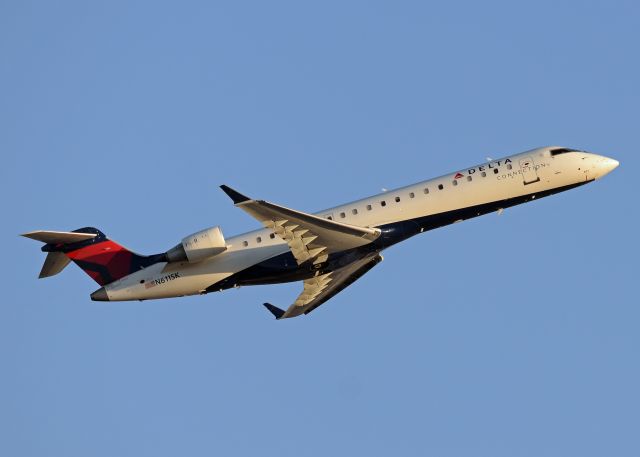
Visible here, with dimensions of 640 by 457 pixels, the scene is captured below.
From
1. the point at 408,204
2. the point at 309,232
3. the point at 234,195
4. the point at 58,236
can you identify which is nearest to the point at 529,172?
the point at 408,204

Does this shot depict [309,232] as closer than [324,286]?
Yes

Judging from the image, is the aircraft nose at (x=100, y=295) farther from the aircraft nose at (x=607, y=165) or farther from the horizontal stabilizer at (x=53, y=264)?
the aircraft nose at (x=607, y=165)

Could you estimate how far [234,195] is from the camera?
99.0 ft

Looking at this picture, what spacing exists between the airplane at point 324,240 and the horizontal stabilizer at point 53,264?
1.3 inches

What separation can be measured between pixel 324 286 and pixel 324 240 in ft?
12.8

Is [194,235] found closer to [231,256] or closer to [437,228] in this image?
[231,256]

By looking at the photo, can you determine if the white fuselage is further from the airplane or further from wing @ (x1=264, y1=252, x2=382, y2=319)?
wing @ (x1=264, y1=252, x2=382, y2=319)

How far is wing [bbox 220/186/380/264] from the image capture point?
1257 inches

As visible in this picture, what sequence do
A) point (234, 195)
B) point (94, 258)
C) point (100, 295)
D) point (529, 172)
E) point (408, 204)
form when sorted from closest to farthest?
point (234, 195), point (408, 204), point (529, 172), point (100, 295), point (94, 258)

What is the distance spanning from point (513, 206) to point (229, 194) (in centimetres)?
1047

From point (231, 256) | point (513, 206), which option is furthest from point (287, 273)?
point (513, 206)

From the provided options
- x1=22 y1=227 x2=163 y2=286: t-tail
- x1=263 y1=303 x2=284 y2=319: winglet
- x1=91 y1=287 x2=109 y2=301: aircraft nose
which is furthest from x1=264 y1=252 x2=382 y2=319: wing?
x1=91 y1=287 x2=109 y2=301: aircraft nose

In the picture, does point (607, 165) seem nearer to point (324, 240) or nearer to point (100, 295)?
point (324, 240)

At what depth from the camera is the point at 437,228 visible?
114ft
